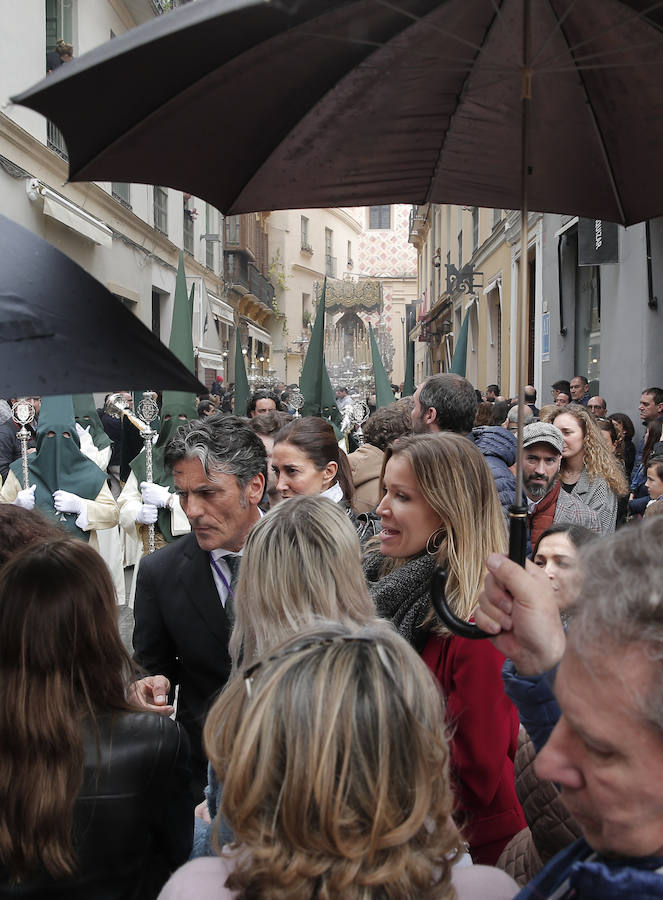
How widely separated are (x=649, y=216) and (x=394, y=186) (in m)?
0.90

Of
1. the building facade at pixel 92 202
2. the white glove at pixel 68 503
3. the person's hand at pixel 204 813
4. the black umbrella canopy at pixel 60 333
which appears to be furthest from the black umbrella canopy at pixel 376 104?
the building facade at pixel 92 202

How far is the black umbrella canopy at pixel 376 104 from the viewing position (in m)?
1.97

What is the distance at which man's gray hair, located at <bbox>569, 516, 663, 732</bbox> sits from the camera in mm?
1043

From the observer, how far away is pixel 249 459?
10.3ft

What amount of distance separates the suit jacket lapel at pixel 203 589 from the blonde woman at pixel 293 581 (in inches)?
24.7

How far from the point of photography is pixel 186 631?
2.77m

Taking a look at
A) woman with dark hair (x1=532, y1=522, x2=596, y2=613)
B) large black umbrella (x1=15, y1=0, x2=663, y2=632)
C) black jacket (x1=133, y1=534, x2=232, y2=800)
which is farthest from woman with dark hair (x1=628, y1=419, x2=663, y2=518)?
black jacket (x1=133, y1=534, x2=232, y2=800)

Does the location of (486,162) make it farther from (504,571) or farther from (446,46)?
(504,571)

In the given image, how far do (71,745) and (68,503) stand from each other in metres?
4.29

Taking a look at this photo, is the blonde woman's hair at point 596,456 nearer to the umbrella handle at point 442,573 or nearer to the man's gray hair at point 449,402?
the man's gray hair at point 449,402

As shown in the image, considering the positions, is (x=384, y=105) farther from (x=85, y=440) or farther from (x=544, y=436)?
(x=85, y=440)

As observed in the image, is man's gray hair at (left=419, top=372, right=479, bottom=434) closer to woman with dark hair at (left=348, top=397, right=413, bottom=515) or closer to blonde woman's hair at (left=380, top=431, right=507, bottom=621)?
woman with dark hair at (left=348, top=397, right=413, bottom=515)

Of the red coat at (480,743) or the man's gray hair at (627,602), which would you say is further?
the red coat at (480,743)

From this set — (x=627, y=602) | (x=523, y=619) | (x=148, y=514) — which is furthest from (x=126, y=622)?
(x=627, y=602)
